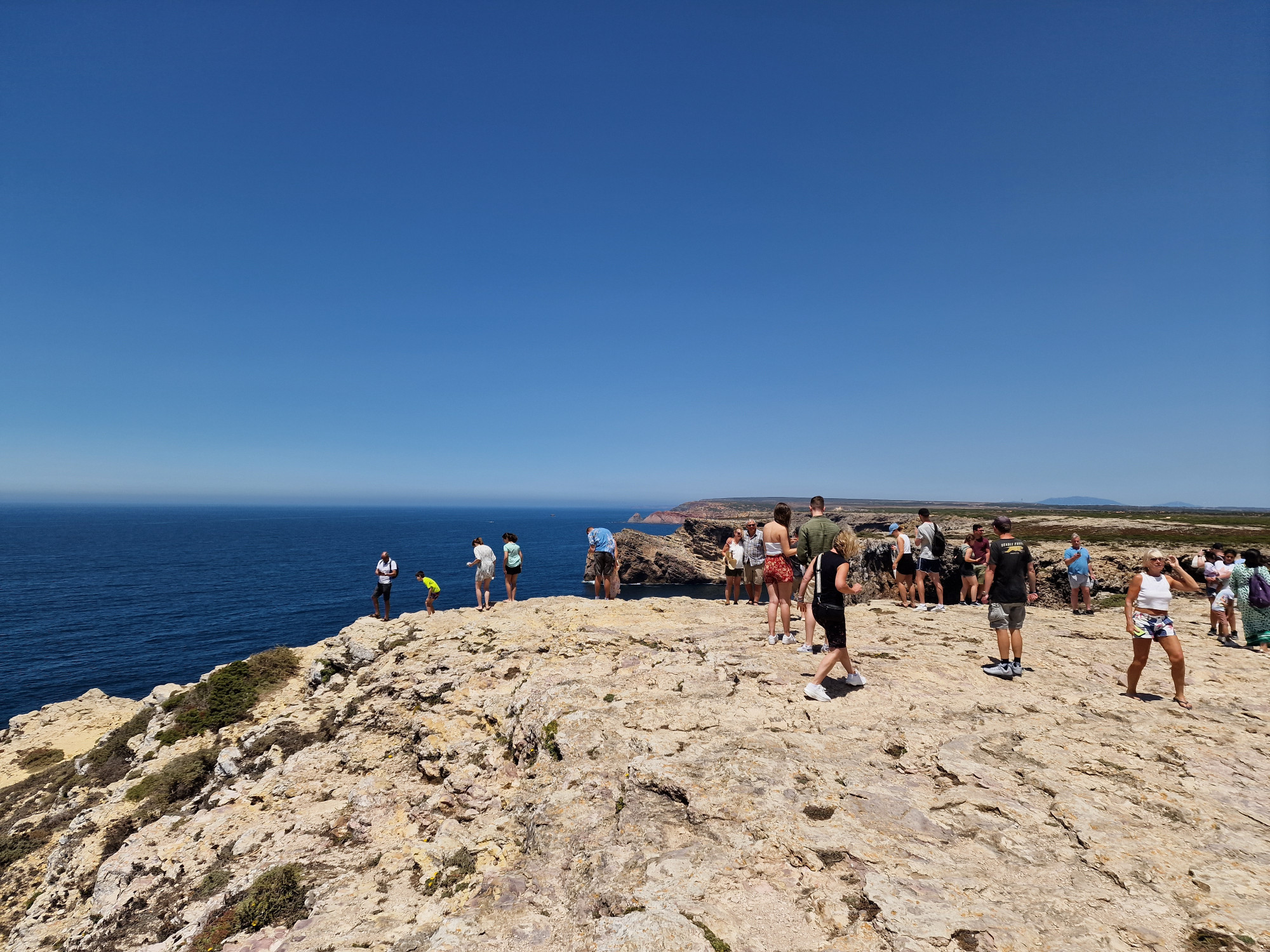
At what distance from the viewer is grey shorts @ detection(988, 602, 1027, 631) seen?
941cm

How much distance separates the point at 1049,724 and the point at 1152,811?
2282 millimetres

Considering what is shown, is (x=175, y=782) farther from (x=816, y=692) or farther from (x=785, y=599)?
(x=785, y=599)

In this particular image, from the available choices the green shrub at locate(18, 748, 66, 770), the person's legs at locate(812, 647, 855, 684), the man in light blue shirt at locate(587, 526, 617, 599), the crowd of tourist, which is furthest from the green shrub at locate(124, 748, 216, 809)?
the person's legs at locate(812, 647, 855, 684)

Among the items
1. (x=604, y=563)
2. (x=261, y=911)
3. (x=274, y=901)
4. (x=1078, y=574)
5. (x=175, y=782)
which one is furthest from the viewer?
(x=604, y=563)

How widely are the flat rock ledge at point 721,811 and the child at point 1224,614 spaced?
20.1 inches

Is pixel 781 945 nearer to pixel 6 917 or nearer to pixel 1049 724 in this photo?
pixel 1049 724

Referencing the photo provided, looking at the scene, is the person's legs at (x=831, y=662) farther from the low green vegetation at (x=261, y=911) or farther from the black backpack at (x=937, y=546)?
the low green vegetation at (x=261, y=911)

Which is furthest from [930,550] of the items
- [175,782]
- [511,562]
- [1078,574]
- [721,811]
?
[175,782]

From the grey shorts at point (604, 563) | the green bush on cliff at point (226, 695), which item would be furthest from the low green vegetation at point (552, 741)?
the green bush on cliff at point (226, 695)

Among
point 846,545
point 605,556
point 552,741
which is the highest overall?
point 846,545

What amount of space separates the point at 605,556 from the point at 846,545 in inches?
380

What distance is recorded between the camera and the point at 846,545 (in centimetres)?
868

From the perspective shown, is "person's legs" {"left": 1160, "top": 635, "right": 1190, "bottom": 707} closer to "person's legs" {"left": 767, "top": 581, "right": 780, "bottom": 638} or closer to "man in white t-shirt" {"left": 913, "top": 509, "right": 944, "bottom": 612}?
"man in white t-shirt" {"left": 913, "top": 509, "right": 944, "bottom": 612}

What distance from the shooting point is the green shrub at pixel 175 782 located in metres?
11.2
